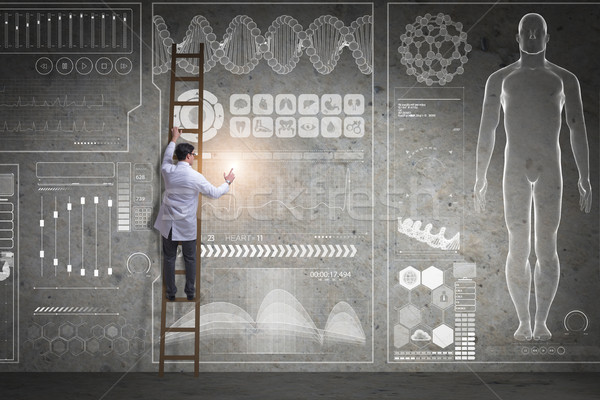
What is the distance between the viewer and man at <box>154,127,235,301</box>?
19.1 feet

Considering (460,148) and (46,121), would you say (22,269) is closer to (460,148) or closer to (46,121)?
(46,121)

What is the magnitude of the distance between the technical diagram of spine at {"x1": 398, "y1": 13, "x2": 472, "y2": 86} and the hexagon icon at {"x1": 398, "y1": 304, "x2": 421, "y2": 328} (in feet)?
6.30

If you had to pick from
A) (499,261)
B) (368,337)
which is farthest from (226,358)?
(499,261)

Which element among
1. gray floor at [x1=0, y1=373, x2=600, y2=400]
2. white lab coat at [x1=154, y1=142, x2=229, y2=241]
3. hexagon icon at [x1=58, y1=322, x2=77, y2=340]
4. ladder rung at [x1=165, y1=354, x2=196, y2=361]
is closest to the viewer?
gray floor at [x1=0, y1=373, x2=600, y2=400]

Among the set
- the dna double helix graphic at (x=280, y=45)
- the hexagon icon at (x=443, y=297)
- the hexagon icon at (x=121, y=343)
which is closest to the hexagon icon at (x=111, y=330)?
the hexagon icon at (x=121, y=343)

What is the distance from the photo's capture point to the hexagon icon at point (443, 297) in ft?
19.9

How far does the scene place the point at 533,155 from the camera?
6.11m

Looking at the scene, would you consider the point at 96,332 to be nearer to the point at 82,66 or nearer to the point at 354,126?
the point at 82,66

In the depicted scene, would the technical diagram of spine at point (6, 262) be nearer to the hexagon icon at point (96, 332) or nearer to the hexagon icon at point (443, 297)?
the hexagon icon at point (96, 332)

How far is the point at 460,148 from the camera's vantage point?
612cm

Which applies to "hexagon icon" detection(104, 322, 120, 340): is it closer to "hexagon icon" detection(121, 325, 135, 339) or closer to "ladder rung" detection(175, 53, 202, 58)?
"hexagon icon" detection(121, 325, 135, 339)

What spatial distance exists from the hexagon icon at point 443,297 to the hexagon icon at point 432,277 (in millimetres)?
47

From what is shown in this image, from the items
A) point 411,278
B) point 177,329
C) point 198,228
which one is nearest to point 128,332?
point 177,329
